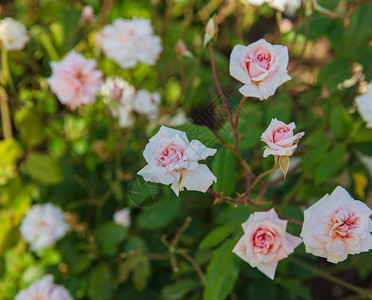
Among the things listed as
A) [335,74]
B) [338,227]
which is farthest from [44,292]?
[335,74]

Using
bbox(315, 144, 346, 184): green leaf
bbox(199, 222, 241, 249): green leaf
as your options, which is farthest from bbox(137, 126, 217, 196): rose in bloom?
bbox(315, 144, 346, 184): green leaf

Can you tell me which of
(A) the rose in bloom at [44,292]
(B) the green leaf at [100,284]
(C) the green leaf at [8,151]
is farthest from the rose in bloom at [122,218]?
(C) the green leaf at [8,151]

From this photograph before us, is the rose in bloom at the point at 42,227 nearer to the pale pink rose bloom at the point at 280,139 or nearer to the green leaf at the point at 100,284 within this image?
the green leaf at the point at 100,284

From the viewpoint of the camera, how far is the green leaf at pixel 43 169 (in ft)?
4.39

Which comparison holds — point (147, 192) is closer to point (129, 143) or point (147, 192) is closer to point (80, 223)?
point (129, 143)

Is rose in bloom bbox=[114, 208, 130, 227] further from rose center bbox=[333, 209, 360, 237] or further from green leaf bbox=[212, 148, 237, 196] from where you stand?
rose center bbox=[333, 209, 360, 237]

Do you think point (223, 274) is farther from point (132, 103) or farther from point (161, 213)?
point (132, 103)

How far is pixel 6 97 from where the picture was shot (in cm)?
143

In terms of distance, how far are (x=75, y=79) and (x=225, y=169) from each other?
20.1 inches

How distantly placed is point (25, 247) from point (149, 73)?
943 millimetres

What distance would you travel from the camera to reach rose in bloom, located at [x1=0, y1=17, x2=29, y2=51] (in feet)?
4.10

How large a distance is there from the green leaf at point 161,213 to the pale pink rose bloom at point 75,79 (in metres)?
0.34

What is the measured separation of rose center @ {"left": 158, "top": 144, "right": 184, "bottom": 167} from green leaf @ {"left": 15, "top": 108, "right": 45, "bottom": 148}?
86 cm

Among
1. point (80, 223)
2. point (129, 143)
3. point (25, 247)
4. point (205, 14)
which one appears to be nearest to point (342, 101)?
point (129, 143)
